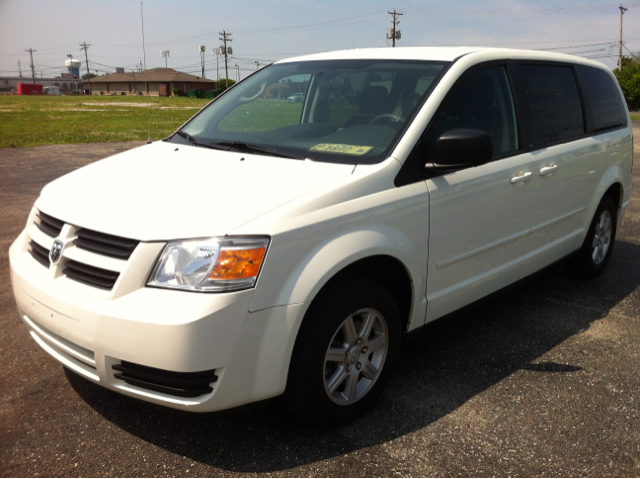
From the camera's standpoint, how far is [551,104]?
4.37m

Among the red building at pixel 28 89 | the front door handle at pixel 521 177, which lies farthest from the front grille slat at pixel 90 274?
the red building at pixel 28 89

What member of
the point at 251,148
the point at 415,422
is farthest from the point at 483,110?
the point at 415,422

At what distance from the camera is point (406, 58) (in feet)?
12.3

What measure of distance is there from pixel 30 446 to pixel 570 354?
315 cm

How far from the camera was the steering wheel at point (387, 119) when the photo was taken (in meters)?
3.33

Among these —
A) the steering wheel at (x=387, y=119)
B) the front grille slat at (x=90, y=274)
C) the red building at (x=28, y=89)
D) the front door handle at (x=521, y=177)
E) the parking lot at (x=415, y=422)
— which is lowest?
the parking lot at (x=415, y=422)

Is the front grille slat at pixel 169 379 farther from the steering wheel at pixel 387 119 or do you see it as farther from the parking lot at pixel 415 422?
the steering wheel at pixel 387 119

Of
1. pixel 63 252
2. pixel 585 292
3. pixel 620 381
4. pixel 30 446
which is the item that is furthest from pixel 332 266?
pixel 585 292

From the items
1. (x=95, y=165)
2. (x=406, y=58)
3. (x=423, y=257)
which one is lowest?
(x=423, y=257)

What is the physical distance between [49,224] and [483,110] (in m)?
2.52

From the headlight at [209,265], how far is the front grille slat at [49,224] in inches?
28.0

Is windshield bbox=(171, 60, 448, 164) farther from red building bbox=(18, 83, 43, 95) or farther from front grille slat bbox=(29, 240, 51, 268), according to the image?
red building bbox=(18, 83, 43, 95)

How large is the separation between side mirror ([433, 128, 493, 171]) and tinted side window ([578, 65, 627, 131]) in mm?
2209

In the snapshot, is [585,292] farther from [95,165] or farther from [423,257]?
[95,165]
